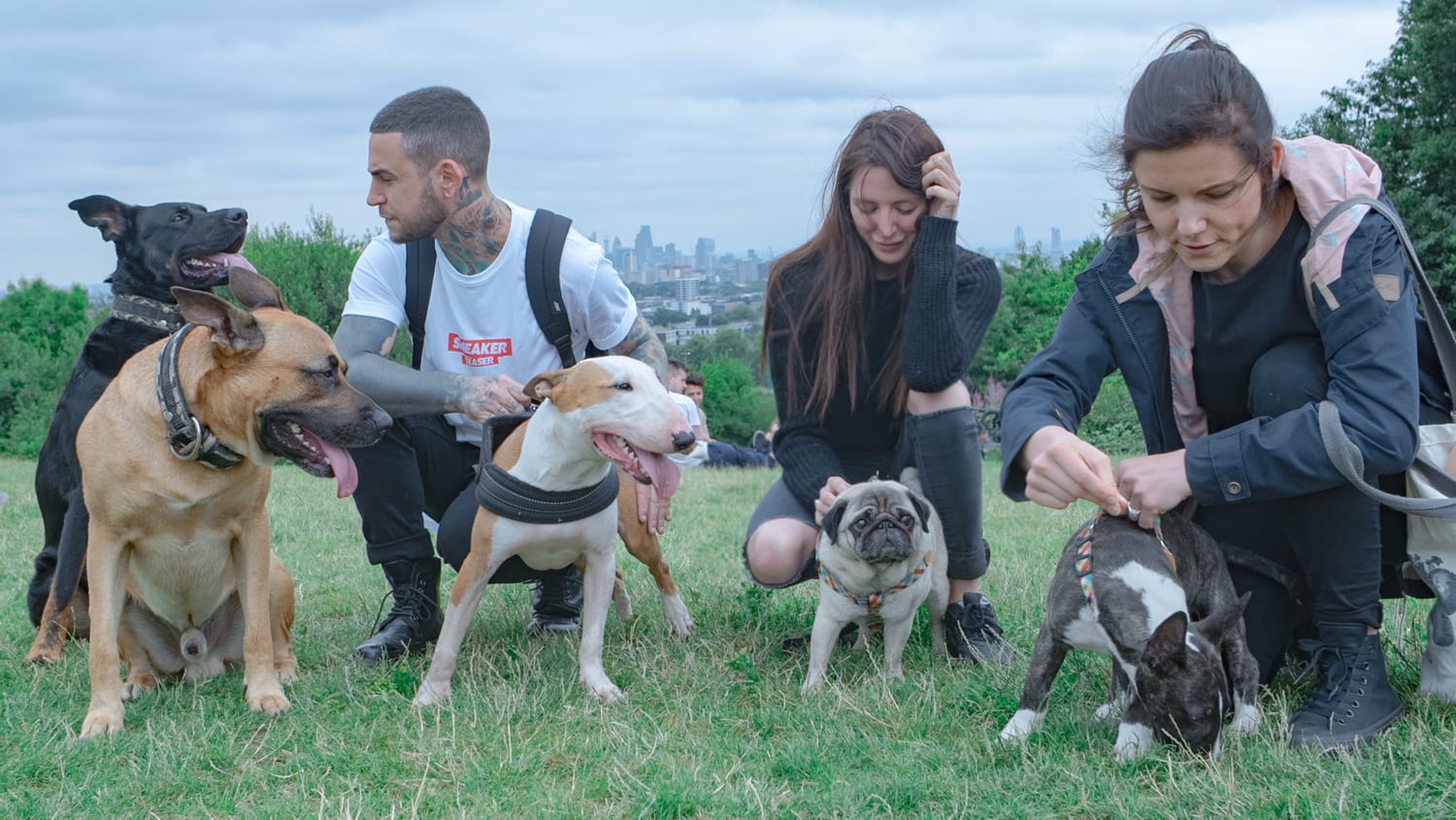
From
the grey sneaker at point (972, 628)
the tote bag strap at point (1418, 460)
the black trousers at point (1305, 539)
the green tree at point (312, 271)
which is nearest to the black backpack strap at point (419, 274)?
the grey sneaker at point (972, 628)

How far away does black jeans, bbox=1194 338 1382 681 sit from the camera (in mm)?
3359

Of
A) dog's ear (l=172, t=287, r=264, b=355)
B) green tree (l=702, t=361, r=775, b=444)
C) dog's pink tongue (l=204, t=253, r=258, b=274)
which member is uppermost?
dog's pink tongue (l=204, t=253, r=258, b=274)

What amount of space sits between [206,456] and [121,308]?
5.07 feet

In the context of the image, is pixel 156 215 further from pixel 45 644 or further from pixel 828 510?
pixel 828 510

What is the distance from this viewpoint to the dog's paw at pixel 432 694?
403 centimetres

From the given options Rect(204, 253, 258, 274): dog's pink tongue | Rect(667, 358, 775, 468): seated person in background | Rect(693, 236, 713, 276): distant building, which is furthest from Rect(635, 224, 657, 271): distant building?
Rect(204, 253, 258, 274): dog's pink tongue

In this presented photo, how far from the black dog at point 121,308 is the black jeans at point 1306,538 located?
3996 mm

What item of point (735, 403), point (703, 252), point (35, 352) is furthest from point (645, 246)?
point (35, 352)

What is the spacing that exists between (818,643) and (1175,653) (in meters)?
1.48

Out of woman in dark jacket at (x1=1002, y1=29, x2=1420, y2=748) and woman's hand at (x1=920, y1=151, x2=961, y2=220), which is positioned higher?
woman's hand at (x1=920, y1=151, x2=961, y2=220)

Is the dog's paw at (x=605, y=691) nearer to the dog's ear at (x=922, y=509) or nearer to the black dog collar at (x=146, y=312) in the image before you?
the dog's ear at (x=922, y=509)

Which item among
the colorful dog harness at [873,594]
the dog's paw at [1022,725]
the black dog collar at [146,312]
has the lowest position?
the dog's paw at [1022,725]

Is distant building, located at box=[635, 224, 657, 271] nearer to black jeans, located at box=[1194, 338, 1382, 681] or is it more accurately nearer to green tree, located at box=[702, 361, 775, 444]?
green tree, located at box=[702, 361, 775, 444]

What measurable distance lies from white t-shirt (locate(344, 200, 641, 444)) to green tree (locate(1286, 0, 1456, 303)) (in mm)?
24717
